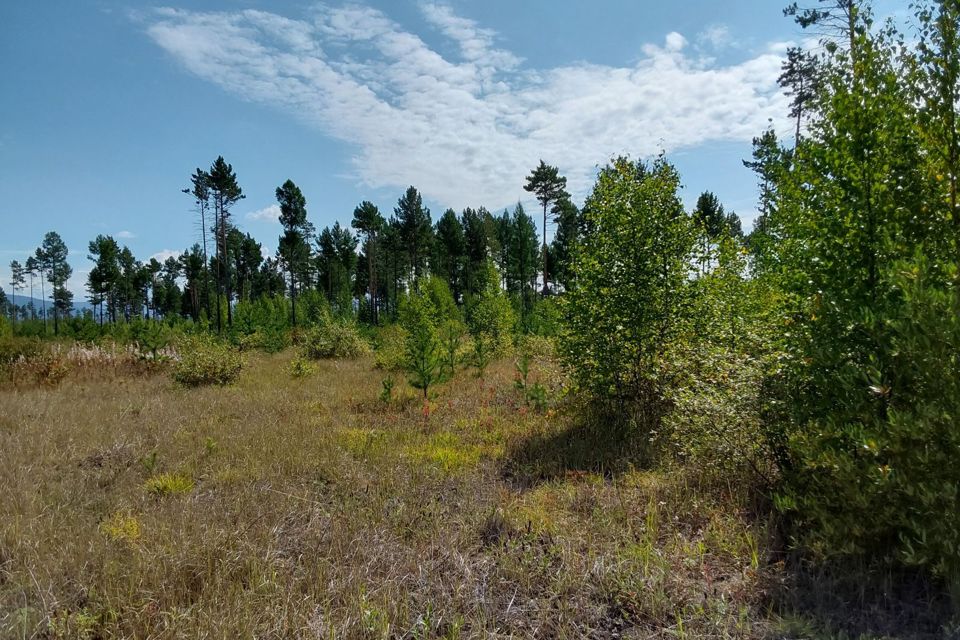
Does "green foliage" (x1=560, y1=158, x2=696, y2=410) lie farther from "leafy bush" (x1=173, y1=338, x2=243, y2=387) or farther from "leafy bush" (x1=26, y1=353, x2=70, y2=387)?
"leafy bush" (x1=26, y1=353, x2=70, y2=387)

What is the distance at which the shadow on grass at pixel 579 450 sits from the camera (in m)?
5.14

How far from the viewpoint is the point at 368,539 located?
140 inches

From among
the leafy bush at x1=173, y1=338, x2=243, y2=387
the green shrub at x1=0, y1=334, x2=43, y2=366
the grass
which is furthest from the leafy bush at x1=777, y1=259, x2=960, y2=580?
the green shrub at x1=0, y1=334, x2=43, y2=366

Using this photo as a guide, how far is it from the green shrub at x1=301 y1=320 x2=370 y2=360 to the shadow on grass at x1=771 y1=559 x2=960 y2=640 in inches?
687

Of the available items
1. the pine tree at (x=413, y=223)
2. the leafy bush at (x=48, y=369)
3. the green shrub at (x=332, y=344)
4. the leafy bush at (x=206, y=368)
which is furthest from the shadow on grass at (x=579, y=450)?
the pine tree at (x=413, y=223)

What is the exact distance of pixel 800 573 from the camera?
298 centimetres

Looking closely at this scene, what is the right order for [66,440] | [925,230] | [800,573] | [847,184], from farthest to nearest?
[66,440], [847,184], [925,230], [800,573]

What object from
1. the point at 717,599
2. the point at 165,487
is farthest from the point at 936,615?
the point at 165,487

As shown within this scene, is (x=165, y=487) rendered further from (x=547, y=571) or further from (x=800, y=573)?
(x=800, y=573)

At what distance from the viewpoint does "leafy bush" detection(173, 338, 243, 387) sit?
11273mm

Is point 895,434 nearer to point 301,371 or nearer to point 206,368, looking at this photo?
point 206,368

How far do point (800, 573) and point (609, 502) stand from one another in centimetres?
154

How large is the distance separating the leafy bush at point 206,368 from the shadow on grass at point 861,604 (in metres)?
12.4

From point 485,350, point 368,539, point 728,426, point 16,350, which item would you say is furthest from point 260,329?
point 728,426
